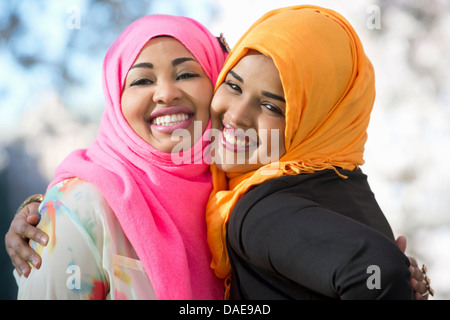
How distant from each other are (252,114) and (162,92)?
290 mm

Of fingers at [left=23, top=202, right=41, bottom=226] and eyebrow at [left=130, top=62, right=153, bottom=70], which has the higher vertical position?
eyebrow at [left=130, top=62, right=153, bottom=70]

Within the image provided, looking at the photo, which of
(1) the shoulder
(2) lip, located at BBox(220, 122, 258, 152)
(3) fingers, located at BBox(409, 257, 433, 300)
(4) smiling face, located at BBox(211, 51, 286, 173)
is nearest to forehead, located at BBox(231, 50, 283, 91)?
(4) smiling face, located at BBox(211, 51, 286, 173)

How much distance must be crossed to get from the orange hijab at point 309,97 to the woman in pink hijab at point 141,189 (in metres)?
0.08

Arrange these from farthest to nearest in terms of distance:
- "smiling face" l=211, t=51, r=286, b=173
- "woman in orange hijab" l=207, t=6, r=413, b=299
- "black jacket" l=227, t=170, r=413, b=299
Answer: "smiling face" l=211, t=51, r=286, b=173 < "woman in orange hijab" l=207, t=6, r=413, b=299 < "black jacket" l=227, t=170, r=413, b=299

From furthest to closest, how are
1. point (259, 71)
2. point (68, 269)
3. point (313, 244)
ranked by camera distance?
point (259, 71)
point (68, 269)
point (313, 244)

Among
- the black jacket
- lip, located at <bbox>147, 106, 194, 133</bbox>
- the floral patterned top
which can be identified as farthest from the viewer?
lip, located at <bbox>147, 106, 194, 133</bbox>

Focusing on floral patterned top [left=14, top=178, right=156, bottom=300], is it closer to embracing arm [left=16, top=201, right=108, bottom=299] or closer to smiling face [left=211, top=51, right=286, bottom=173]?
embracing arm [left=16, top=201, right=108, bottom=299]

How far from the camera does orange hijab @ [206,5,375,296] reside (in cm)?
150

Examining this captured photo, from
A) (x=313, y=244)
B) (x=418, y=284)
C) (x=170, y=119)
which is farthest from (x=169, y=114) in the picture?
(x=418, y=284)

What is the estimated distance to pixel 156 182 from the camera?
1583mm

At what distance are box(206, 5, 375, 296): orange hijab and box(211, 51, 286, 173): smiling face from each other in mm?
32

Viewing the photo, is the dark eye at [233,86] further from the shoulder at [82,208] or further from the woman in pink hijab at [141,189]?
the shoulder at [82,208]

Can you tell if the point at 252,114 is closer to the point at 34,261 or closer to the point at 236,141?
the point at 236,141
